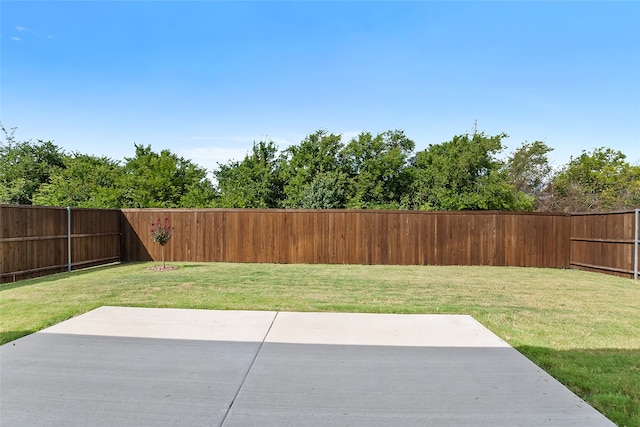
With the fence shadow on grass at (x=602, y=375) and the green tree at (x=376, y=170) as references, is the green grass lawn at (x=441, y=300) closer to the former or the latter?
the fence shadow on grass at (x=602, y=375)

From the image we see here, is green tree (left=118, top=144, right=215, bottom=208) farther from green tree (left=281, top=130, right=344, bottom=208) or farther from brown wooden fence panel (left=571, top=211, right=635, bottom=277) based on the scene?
brown wooden fence panel (left=571, top=211, right=635, bottom=277)

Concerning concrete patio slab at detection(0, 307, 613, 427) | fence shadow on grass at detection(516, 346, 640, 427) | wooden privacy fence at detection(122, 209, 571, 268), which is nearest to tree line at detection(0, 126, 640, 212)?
wooden privacy fence at detection(122, 209, 571, 268)

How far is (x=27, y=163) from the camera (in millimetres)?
24047

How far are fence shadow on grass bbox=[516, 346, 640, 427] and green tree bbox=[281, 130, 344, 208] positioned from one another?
14.8 m

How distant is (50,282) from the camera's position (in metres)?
7.78

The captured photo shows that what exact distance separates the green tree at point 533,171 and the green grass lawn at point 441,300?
15708mm

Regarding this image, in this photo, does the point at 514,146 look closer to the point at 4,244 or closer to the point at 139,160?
the point at 139,160

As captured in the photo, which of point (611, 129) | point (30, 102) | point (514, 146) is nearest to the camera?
point (30, 102)

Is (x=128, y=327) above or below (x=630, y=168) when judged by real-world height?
below

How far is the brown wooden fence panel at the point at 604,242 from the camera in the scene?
9.46 metres

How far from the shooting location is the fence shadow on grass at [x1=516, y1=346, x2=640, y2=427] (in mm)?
2598

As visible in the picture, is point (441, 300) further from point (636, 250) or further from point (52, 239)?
point (52, 239)

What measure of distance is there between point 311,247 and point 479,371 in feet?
29.1

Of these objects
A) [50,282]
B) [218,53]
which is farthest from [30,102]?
[50,282]
